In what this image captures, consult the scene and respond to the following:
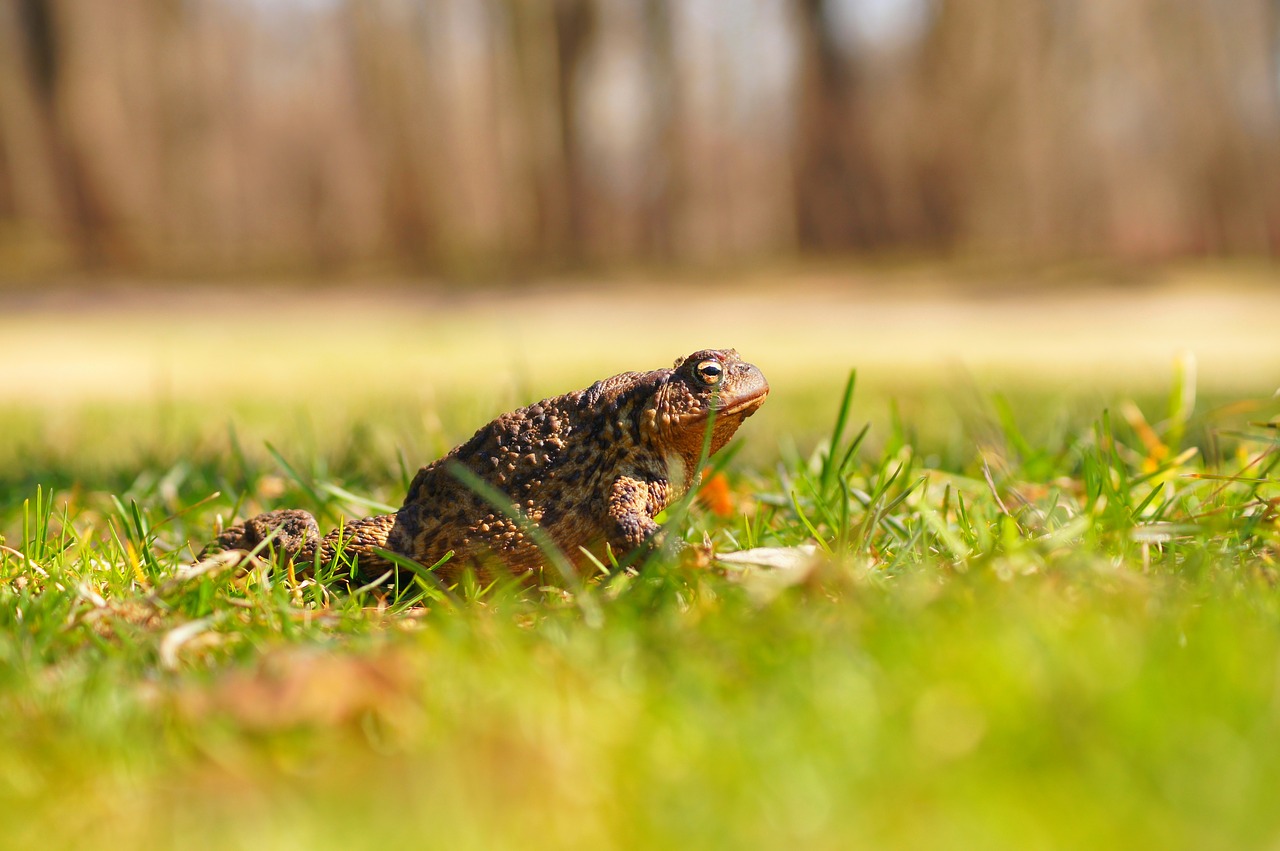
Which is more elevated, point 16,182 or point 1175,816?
point 16,182

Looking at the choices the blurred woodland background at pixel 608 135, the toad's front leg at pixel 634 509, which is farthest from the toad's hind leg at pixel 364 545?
the blurred woodland background at pixel 608 135

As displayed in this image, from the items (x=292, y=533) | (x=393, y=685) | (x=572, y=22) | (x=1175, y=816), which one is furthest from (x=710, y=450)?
(x=572, y=22)

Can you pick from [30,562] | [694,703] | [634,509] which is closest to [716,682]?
[694,703]

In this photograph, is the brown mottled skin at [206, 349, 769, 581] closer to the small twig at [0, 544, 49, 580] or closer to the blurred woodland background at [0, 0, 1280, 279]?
the small twig at [0, 544, 49, 580]

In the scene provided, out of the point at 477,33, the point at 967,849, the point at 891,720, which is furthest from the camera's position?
the point at 477,33

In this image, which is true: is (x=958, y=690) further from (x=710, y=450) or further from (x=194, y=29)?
(x=194, y=29)

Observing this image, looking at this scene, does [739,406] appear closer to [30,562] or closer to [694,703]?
[694,703]
